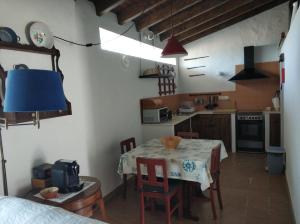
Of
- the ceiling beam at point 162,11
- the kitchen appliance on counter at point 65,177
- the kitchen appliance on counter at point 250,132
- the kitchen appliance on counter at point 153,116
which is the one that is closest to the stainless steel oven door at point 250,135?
the kitchen appliance on counter at point 250,132

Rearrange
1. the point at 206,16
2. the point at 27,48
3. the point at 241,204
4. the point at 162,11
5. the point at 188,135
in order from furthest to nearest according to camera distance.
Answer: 1. the point at 206,16
2. the point at 162,11
3. the point at 188,135
4. the point at 241,204
5. the point at 27,48

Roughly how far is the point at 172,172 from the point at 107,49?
1897 millimetres

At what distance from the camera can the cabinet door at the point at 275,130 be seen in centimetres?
485

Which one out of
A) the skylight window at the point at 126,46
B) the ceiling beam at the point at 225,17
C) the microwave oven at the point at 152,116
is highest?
the ceiling beam at the point at 225,17

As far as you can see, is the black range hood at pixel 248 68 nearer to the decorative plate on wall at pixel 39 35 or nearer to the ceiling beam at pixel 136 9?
the ceiling beam at pixel 136 9

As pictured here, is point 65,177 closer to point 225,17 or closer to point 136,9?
point 136,9

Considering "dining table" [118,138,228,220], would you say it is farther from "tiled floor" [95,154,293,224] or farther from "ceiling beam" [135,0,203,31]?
"ceiling beam" [135,0,203,31]

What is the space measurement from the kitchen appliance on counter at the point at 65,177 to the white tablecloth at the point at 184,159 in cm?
102

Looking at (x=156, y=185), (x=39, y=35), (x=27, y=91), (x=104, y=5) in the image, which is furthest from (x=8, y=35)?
(x=156, y=185)

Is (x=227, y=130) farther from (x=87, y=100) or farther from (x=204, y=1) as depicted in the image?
(x=87, y=100)

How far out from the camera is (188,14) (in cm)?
434

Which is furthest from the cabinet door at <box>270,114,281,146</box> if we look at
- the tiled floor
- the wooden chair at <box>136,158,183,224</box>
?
the wooden chair at <box>136,158,183,224</box>

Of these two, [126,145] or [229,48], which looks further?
[229,48]

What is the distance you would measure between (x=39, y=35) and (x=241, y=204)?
2.86 metres
